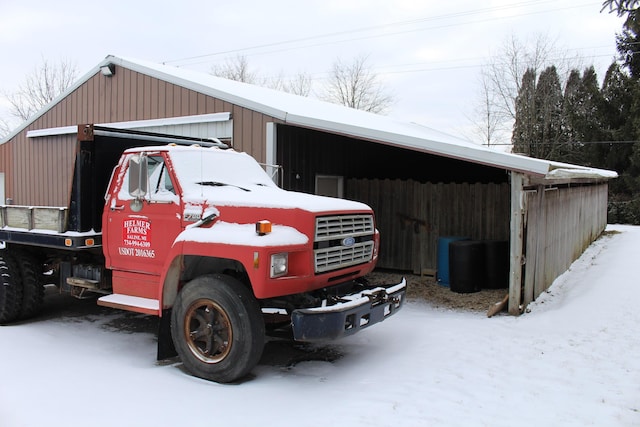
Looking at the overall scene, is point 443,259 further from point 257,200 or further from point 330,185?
point 257,200

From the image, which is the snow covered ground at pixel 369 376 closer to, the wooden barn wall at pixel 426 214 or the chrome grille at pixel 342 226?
the chrome grille at pixel 342 226

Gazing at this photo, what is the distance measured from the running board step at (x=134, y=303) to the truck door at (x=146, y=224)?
0.22 meters

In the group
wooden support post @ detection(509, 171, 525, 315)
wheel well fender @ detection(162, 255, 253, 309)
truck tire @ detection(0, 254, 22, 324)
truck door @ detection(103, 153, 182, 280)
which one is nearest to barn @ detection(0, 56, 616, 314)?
wooden support post @ detection(509, 171, 525, 315)

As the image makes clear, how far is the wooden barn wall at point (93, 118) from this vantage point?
924 centimetres

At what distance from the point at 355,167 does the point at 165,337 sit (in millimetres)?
7717

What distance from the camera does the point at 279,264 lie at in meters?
4.60

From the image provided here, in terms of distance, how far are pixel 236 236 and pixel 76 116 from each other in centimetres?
950

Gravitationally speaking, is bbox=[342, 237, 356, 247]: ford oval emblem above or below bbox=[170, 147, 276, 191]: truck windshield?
below

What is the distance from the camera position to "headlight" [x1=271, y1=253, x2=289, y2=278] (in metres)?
4.55

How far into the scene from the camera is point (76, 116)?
40.4ft

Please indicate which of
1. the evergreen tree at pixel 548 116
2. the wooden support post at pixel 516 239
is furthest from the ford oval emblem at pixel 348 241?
the evergreen tree at pixel 548 116

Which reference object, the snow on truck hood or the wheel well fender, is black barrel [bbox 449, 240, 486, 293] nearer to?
the snow on truck hood

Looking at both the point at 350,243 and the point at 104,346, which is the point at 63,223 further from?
the point at 350,243

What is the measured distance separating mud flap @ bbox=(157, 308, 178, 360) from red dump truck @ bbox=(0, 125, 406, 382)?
0.04 feet
